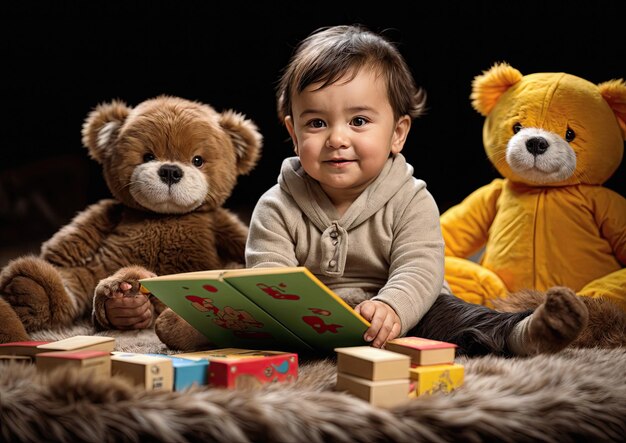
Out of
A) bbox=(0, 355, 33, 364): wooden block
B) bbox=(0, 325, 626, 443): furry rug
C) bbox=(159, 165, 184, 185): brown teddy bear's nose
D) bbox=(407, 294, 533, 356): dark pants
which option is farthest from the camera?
bbox=(159, 165, 184, 185): brown teddy bear's nose

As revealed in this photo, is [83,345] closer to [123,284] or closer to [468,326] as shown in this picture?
[123,284]

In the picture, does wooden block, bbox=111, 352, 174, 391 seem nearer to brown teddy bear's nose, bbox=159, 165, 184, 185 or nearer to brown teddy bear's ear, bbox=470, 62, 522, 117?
brown teddy bear's nose, bbox=159, 165, 184, 185

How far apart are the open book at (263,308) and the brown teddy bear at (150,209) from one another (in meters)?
0.38

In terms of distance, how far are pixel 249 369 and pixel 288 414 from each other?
0.38ft

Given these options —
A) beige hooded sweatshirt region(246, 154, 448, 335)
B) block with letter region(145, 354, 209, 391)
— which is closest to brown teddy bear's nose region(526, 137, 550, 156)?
beige hooded sweatshirt region(246, 154, 448, 335)

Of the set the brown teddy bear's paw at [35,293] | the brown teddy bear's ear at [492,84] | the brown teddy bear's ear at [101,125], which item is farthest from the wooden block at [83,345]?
the brown teddy bear's ear at [492,84]

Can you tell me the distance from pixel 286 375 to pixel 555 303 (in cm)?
36

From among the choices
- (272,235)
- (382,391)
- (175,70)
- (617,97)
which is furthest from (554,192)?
(175,70)

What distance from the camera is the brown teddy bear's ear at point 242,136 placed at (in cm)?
162

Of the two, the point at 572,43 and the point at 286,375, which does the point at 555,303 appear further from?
the point at 572,43

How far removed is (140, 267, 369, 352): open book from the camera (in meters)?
0.92

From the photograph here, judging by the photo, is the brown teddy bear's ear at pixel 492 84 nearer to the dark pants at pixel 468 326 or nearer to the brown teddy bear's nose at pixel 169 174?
the dark pants at pixel 468 326

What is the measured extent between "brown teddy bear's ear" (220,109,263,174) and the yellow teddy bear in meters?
0.50

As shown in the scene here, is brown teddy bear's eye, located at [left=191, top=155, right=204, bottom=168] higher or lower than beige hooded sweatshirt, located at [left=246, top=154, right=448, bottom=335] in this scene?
higher
